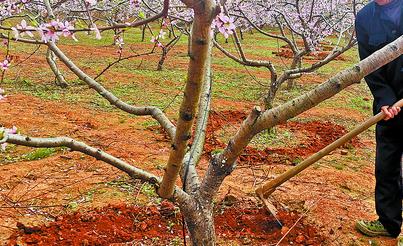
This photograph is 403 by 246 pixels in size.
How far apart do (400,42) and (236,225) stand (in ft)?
8.00

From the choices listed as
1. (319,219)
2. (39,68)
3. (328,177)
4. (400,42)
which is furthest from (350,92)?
(400,42)

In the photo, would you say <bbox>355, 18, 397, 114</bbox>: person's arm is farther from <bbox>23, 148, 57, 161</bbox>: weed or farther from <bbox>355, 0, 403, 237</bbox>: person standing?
<bbox>23, 148, 57, 161</bbox>: weed

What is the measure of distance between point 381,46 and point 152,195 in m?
2.63

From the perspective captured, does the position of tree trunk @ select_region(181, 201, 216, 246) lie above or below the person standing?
below

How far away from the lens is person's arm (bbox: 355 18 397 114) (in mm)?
3359

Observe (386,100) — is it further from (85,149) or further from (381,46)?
(85,149)

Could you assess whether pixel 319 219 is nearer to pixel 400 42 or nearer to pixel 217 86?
pixel 400 42

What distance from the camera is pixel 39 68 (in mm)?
13344

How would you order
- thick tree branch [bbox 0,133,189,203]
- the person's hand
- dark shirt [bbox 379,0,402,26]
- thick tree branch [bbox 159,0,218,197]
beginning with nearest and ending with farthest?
thick tree branch [bbox 159,0,218,197] < thick tree branch [bbox 0,133,189,203] < the person's hand < dark shirt [bbox 379,0,402,26]

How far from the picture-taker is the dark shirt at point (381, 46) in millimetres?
3344

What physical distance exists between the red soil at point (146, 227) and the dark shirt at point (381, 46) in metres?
1.31

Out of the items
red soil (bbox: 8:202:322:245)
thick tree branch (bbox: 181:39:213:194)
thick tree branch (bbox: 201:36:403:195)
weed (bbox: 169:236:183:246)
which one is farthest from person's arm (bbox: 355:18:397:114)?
weed (bbox: 169:236:183:246)

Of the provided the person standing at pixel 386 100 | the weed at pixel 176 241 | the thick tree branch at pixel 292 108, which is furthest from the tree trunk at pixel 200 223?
the person standing at pixel 386 100

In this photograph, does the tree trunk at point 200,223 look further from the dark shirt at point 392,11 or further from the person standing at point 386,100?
the dark shirt at point 392,11
